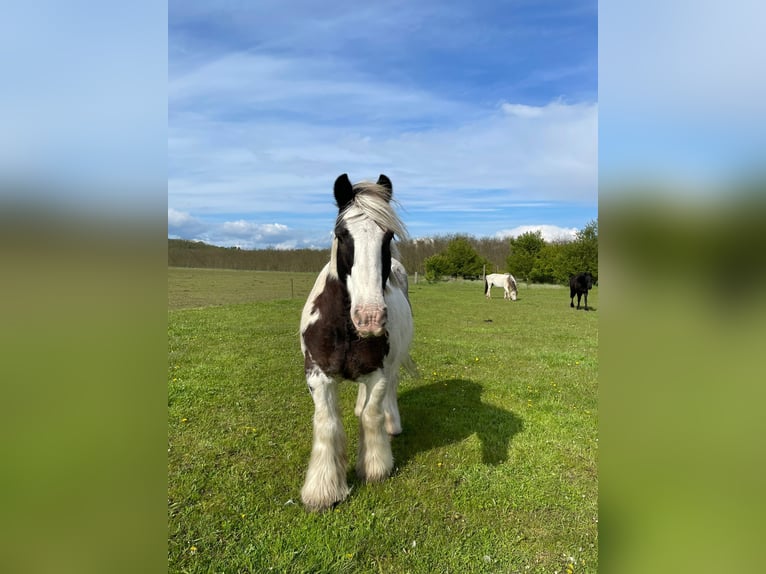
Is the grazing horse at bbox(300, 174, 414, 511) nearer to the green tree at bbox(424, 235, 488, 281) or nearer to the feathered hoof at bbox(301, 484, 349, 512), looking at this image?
the feathered hoof at bbox(301, 484, 349, 512)

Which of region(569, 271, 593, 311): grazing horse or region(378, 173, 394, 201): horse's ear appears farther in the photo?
region(569, 271, 593, 311): grazing horse

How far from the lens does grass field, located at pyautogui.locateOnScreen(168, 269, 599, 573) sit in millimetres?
3094

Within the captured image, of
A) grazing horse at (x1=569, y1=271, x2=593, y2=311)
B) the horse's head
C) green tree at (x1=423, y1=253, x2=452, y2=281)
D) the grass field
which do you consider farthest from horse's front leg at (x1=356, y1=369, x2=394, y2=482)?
green tree at (x1=423, y1=253, x2=452, y2=281)

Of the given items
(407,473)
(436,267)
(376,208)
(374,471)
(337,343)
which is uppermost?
(436,267)

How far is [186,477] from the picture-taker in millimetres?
4027

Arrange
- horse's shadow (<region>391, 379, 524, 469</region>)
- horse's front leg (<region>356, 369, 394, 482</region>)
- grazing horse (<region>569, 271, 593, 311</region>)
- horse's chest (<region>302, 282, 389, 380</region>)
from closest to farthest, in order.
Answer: horse's chest (<region>302, 282, 389, 380</region>) < horse's front leg (<region>356, 369, 394, 482</region>) < horse's shadow (<region>391, 379, 524, 469</region>) < grazing horse (<region>569, 271, 593, 311</region>)

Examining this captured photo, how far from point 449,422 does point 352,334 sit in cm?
269

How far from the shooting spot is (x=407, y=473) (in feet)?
13.9

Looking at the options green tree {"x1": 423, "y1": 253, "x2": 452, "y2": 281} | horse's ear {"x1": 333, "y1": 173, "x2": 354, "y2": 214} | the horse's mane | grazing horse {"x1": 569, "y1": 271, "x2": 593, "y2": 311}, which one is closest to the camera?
the horse's mane

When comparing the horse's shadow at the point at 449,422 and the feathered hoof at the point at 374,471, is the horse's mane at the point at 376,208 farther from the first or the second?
the horse's shadow at the point at 449,422

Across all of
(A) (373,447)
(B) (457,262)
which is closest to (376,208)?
(A) (373,447)

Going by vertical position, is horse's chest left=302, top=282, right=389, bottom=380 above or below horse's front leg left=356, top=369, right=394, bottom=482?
above

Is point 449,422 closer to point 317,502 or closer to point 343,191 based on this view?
Result: point 317,502
